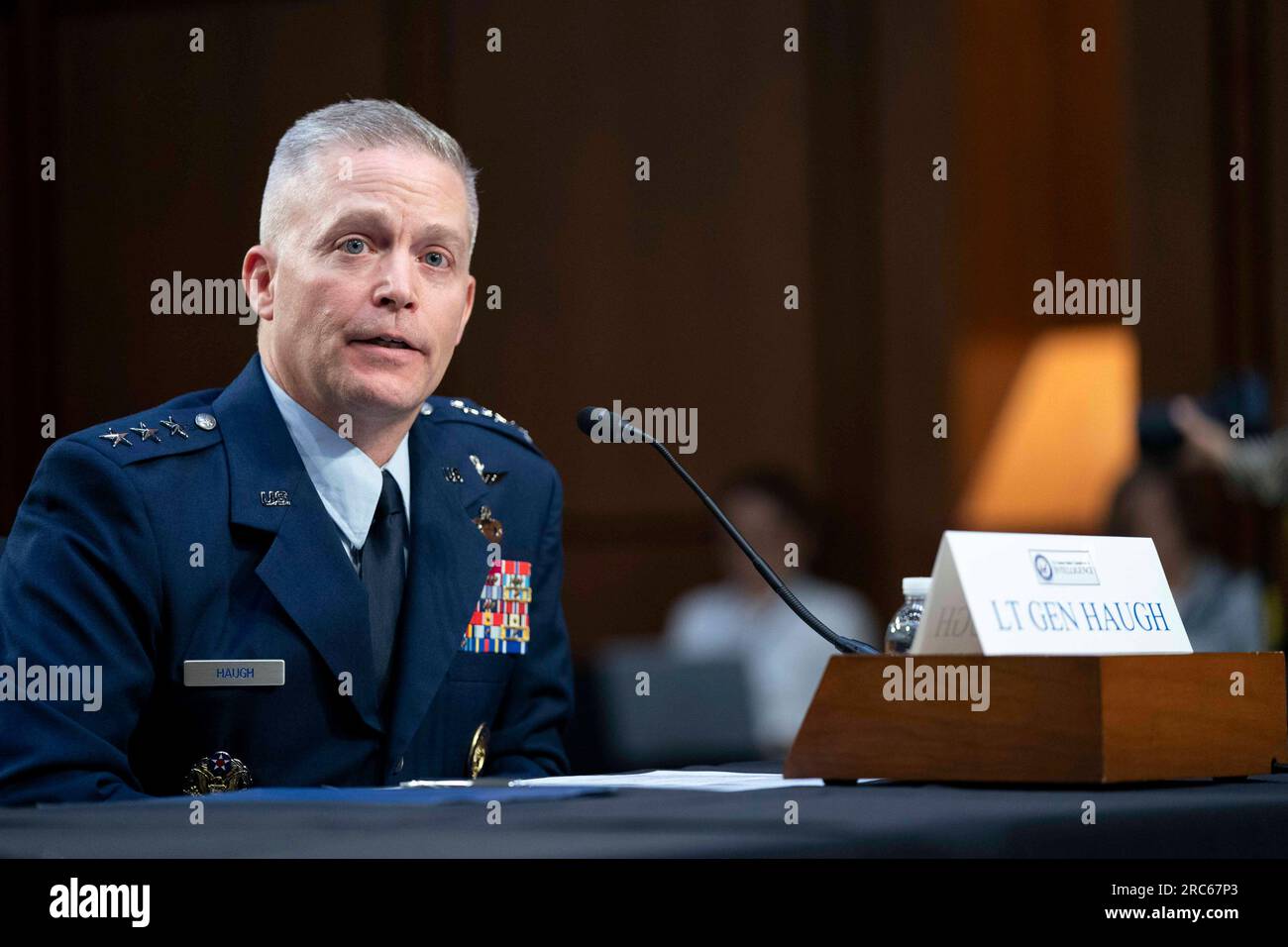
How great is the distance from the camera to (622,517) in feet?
17.0

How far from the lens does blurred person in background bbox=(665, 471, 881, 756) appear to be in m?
4.49

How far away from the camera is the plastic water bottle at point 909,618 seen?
1.59m

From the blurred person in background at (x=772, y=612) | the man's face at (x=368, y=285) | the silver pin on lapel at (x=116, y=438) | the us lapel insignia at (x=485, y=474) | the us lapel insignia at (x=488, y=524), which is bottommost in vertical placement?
the blurred person in background at (x=772, y=612)

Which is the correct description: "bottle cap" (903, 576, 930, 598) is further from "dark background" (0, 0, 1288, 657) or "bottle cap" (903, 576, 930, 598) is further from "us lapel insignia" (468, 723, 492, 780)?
"dark background" (0, 0, 1288, 657)

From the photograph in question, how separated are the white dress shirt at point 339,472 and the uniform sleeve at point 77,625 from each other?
0.65 ft

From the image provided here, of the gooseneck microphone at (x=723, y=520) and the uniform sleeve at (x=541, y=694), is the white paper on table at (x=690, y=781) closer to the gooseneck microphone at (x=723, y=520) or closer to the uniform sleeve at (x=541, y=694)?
the gooseneck microphone at (x=723, y=520)

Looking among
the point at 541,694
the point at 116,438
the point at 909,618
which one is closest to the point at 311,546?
the point at 116,438

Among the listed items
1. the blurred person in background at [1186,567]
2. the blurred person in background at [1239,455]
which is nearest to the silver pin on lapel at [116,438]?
the blurred person in background at [1186,567]

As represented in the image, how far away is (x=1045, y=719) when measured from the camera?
136cm

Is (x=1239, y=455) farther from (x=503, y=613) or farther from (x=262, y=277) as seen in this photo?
(x=262, y=277)

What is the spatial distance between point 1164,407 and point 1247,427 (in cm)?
21

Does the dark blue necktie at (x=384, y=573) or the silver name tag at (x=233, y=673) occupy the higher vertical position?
the dark blue necktie at (x=384, y=573)

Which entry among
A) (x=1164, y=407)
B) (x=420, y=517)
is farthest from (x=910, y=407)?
(x=420, y=517)

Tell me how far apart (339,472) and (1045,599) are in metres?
0.79
